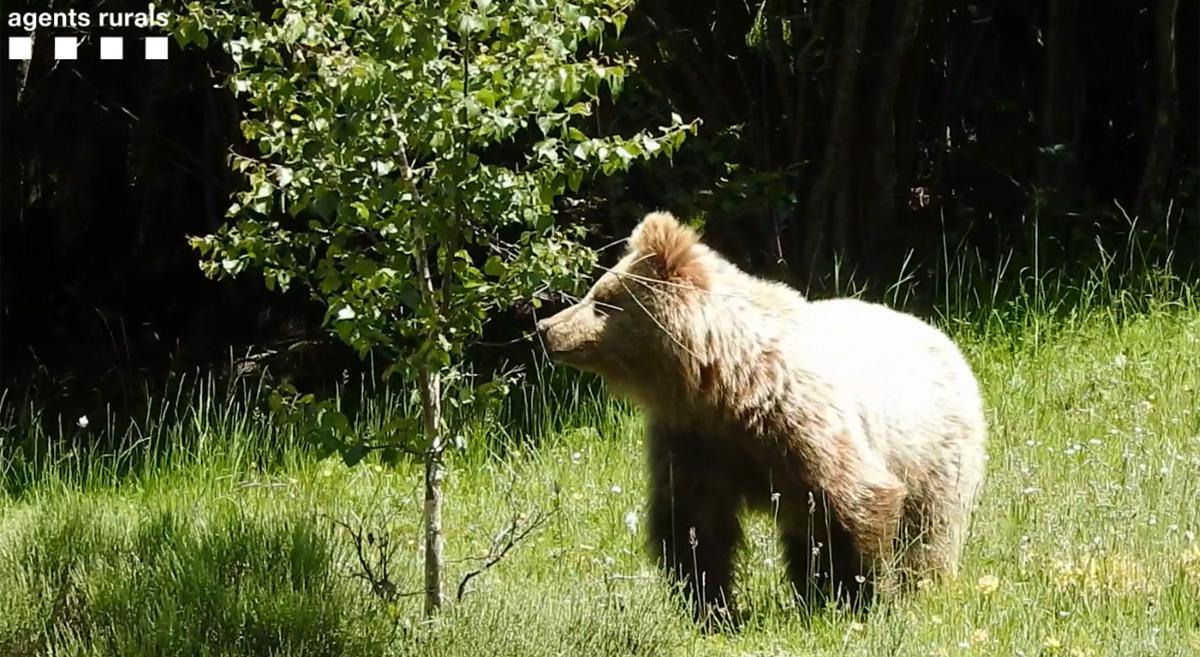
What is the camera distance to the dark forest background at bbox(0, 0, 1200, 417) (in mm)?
10281

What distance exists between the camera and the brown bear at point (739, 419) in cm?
569

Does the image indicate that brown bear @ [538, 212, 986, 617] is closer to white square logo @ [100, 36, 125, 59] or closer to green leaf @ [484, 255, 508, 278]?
green leaf @ [484, 255, 508, 278]

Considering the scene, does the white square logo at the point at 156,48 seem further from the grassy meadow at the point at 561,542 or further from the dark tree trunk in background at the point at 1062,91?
the dark tree trunk in background at the point at 1062,91

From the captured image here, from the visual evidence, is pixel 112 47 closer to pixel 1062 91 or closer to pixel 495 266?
pixel 1062 91

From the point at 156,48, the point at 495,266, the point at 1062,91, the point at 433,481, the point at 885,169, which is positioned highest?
the point at 156,48

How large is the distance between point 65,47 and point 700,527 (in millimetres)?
7012

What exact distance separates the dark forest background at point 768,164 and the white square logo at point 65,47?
198 millimetres

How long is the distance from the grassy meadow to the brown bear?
202 millimetres

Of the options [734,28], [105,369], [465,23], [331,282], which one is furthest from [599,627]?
[105,369]

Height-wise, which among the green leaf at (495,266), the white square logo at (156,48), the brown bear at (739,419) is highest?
the white square logo at (156,48)

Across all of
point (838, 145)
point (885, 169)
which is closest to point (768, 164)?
point (838, 145)

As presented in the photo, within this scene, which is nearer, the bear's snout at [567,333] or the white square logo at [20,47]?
the bear's snout at [567,333]

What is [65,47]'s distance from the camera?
10969mm

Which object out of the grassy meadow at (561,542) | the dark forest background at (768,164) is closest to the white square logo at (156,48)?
the dark forest background at (768,164)
